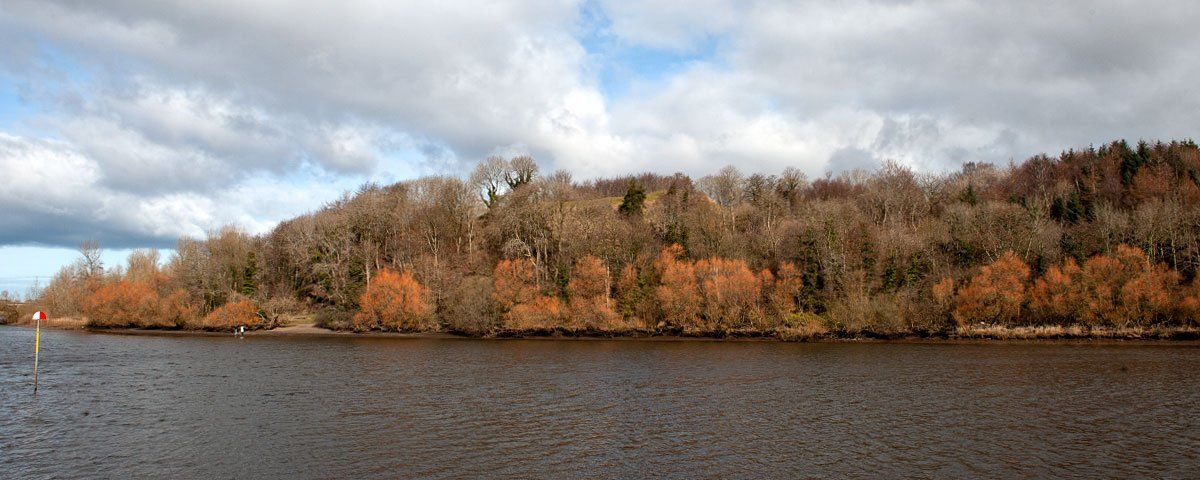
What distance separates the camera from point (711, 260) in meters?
76.0

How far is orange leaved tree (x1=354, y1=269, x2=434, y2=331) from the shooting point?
8012cm

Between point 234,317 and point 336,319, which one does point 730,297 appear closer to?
point 336,319

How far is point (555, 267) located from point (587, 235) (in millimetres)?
5667

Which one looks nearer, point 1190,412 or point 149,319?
point 1190,412

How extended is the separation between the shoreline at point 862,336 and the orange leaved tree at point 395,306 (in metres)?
1.21

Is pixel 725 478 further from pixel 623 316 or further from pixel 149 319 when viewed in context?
pixel 149 319

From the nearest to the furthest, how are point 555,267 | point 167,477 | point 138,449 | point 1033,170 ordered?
1. point 167,477
2. point 138,449
3. point 555,267
4. point 1033,170

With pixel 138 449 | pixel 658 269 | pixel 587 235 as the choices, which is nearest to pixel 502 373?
pixel 138 449

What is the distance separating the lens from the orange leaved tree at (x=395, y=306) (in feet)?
263

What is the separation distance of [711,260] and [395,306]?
3763 cm

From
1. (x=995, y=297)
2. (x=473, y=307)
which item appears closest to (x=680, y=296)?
(x=473, y=307)

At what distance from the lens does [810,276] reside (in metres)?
74.9

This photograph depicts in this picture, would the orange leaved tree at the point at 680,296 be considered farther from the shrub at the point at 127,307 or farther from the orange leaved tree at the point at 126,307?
the orange leaved tree at the point at 126,307

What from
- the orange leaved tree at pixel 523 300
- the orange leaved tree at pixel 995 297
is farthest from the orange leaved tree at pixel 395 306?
the orange leaved tree at pixel 995 297
